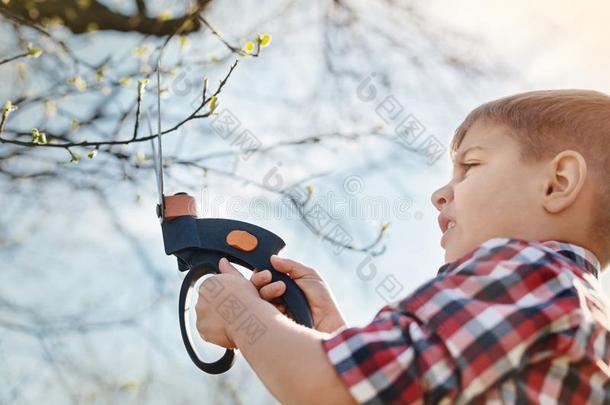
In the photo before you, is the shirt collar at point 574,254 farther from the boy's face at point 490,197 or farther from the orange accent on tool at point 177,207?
the orange accent on tool at point 177,207

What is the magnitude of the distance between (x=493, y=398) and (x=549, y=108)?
0.50m

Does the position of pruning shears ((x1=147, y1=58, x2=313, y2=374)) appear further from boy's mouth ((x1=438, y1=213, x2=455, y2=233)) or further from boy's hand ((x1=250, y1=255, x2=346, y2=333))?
boy's mouth ((x1=438, y1=213, x2=455, y2=233))

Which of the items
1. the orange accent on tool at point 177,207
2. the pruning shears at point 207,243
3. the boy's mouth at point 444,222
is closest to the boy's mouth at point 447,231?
the boy's mouth at point 444,222

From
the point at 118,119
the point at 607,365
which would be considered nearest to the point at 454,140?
the point at 607,365

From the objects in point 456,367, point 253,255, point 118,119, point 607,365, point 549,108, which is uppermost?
point 118,119

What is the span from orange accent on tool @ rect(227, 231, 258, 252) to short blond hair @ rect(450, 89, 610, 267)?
0.35 metres

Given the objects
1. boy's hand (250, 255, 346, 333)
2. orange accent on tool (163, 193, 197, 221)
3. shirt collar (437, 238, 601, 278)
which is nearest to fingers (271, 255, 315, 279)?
boy's hand (250, 255, 346, 333)

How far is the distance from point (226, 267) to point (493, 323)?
442mm

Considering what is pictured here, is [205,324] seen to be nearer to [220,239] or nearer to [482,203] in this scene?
[220,239]

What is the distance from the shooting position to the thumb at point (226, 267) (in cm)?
106

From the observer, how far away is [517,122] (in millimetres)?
1064

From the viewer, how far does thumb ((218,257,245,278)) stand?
1064mm

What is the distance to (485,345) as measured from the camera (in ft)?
2.45

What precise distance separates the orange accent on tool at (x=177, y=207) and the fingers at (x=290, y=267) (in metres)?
0.16
